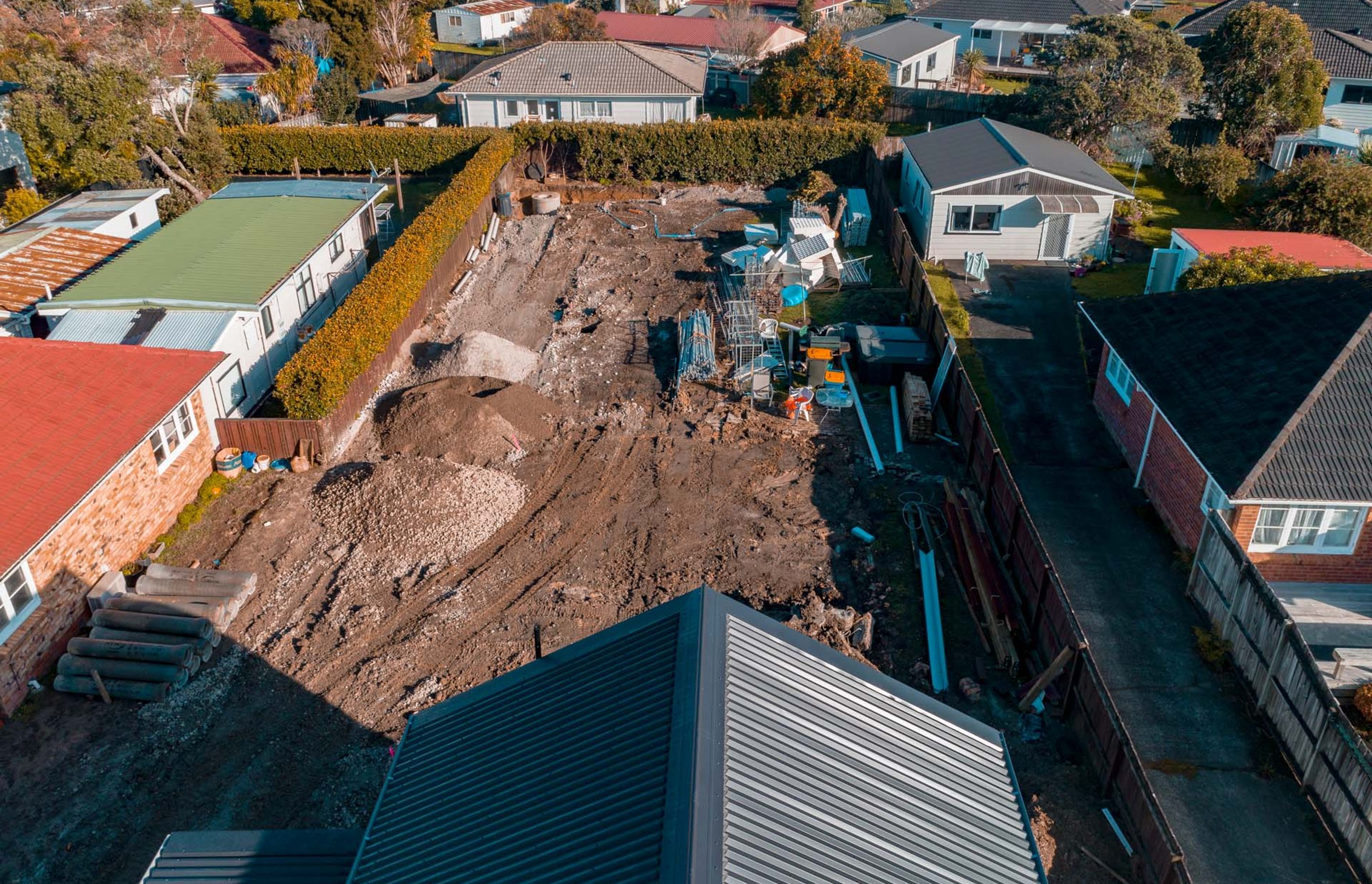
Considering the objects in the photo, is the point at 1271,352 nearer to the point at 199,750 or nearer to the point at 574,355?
the point at 574,355

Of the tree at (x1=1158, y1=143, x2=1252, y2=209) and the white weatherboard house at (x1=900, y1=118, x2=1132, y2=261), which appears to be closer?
the white weatherboard house at (x1=900, y1=118, x2=1132, y2=261)

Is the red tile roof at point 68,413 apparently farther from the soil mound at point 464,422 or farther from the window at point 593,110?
the window at point 593,110

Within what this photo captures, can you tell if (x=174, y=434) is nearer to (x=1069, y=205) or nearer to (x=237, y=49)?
(x=1069, y=205)

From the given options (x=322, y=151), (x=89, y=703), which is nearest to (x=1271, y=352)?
(x=89, y=703)

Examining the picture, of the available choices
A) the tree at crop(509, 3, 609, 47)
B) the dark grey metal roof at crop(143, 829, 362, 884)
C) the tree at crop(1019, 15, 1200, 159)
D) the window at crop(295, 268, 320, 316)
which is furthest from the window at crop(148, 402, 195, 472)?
the tree at crop(509, 3, 609, 47)

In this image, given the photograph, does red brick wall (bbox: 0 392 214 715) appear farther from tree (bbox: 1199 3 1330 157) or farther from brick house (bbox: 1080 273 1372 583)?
tree (bbox: 1199 3 1330 157)

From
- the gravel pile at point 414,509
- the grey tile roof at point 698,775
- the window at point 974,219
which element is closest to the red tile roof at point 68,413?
the gravel pile at point 414,509
